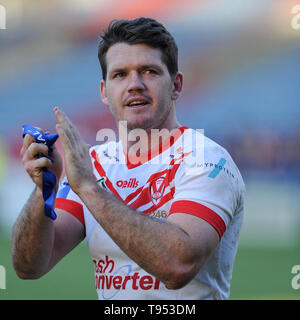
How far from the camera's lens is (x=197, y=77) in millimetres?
12938

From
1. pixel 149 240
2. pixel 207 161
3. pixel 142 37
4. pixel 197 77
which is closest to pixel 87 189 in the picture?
pixel 149 240

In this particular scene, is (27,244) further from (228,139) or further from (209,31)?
(209,31)

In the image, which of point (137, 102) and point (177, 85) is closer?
point (137, 102)

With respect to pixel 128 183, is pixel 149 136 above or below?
above

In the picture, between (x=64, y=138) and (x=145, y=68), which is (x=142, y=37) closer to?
(x=145, y=68)

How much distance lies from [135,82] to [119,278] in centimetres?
95

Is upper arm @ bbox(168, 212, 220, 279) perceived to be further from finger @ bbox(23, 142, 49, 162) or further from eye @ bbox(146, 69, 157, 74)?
eye @ bbox(146, 69, 157, 74)

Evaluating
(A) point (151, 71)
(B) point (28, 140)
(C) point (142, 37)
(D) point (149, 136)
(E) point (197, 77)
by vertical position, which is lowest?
(B) point (28, 140)

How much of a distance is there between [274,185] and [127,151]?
8.58 meters

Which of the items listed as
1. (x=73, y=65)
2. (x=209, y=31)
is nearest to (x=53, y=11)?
(x=73, y=65)

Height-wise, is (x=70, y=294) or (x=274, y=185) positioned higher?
(x=274, y=185)

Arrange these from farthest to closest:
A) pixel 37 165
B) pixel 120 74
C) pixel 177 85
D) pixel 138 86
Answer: pixel 177 85 < pixel 120 74 < pixel 138 86 < pixel 37 165

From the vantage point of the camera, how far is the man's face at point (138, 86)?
8.16ft

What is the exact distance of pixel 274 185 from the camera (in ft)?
35.3
